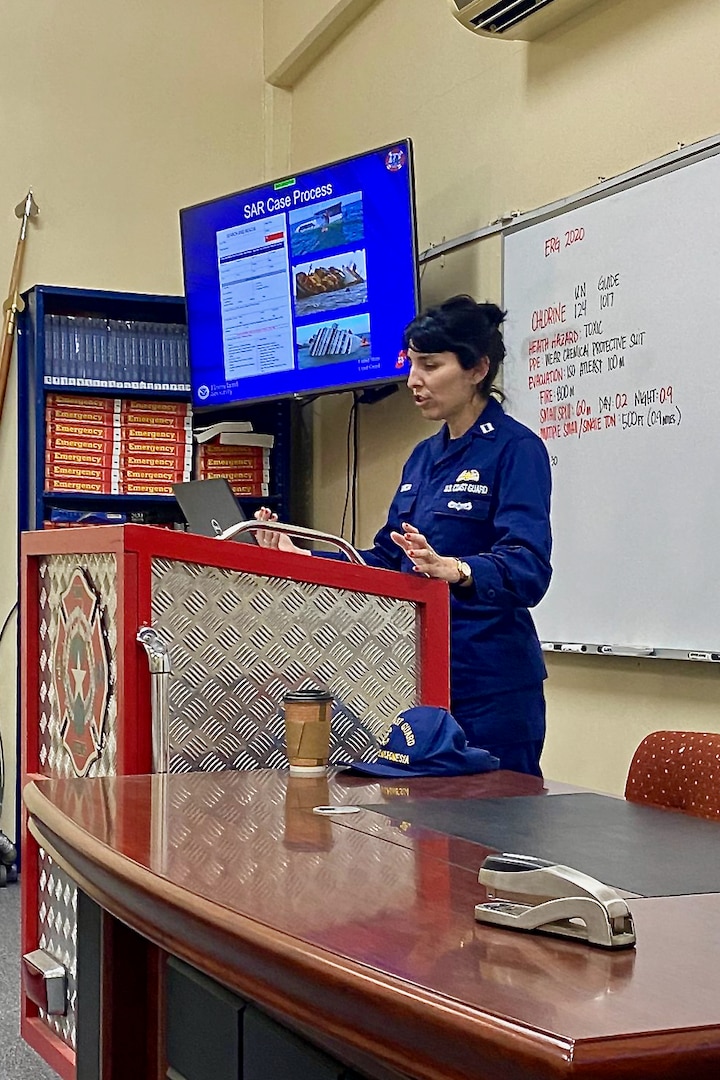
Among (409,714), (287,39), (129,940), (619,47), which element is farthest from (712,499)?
(287,39)

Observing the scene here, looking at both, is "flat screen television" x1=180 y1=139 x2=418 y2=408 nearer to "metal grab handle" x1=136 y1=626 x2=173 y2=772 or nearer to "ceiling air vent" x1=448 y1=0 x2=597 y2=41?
"ceiling air vent" x1=448 y1=0 x2=597 y2=41

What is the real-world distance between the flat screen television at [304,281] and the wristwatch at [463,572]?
6.08 feet

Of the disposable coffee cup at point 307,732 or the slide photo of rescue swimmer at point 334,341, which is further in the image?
the slide photo of rescue swimmer at point 334,341

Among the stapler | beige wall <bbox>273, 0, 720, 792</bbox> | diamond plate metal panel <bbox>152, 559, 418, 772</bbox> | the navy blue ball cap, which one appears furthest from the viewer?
beige wall <bbox>273, 0, 720, 792</bbox>

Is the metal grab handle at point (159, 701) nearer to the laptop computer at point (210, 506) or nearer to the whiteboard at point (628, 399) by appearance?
the laptop computer at point (210, 506)

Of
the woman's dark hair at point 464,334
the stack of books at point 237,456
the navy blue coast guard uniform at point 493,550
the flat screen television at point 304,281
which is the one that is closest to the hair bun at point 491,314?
the woman's dark hair at point 464,334

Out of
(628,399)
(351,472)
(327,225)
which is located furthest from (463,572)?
(351,472)

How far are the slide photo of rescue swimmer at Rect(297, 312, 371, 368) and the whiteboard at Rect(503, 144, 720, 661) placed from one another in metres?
0.64

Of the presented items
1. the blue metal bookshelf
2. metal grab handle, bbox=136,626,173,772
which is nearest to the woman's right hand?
metal grab handle, bbox=136,626,173,772

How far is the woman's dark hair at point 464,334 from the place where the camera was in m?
2.68

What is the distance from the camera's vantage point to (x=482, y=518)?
8.45 feet

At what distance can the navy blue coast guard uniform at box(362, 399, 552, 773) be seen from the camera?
2496 mm

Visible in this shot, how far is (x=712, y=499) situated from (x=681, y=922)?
2.19 meters

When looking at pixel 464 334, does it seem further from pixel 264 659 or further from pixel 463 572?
pixel 264 659
